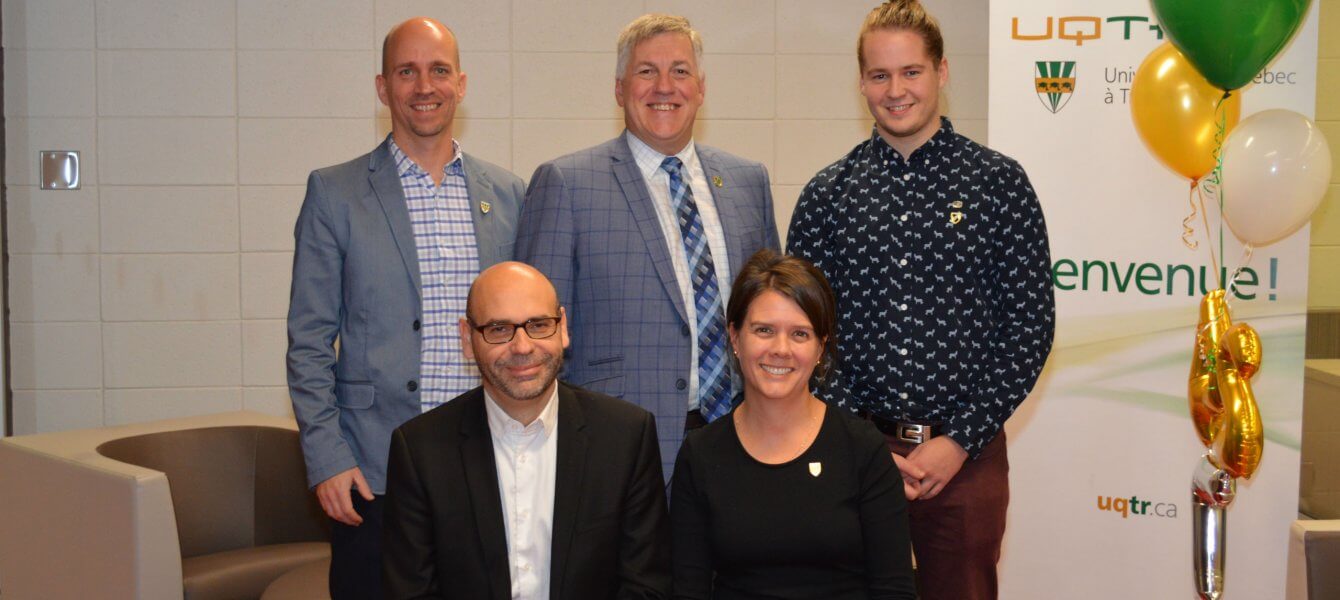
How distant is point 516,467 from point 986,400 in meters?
0.91

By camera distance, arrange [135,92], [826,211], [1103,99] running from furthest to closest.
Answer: [135,92], [1103,99], [826,211]

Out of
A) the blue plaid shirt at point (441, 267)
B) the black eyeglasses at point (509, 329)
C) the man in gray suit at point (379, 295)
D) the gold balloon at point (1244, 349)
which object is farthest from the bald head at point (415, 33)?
the gold balloon at point (1244, 349)

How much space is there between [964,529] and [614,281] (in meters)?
0.86

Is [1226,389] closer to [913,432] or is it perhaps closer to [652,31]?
[913,432]

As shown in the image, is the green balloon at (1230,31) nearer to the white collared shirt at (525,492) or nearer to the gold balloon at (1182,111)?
the gold balloon at (1182,111)

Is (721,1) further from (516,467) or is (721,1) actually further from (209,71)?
(516,467)

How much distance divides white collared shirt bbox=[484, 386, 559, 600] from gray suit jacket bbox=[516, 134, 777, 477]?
12.3 inches

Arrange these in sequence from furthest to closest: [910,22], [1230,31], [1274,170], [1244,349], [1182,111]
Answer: [1182,111], [1274,170], [1230,31], [1244,349], [910,22]

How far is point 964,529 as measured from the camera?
2.37 metres

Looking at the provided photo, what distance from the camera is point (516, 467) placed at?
7.25ft

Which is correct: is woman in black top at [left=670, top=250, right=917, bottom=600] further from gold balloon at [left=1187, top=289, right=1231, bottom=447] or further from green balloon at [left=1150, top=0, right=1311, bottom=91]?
green balloon at [left=1150, top=0, right=1311, bottom=91]

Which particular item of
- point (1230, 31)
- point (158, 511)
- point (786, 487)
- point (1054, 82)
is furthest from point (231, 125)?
point (1230, 31)

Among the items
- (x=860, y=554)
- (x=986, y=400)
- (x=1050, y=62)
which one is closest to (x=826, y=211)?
(x=986, y=400)

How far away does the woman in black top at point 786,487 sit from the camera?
2.19 meters
